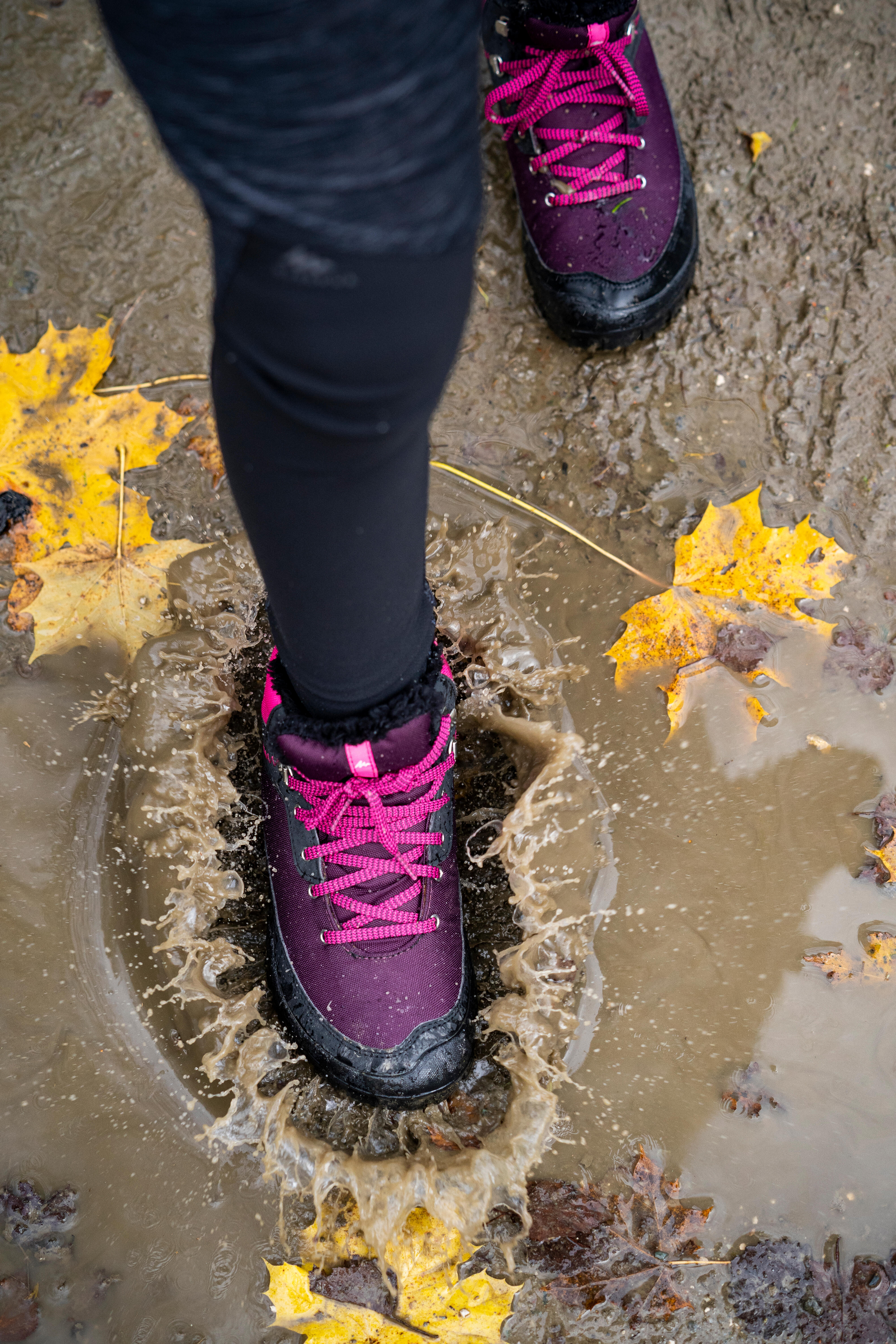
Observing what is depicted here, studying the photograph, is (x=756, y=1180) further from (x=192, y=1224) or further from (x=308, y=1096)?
(x=192, y=1224)

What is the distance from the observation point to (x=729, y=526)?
4.86ft

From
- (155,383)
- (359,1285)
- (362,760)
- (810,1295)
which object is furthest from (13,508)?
(810,1295)

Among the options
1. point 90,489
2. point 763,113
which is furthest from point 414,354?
point 763,113

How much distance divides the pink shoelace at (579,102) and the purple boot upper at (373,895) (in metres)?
0.95

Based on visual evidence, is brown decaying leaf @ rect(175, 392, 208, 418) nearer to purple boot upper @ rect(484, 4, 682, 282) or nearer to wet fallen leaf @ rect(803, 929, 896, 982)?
purple boot upper @ rect(484, 4, 682, 282)

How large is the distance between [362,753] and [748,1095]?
2.74ft

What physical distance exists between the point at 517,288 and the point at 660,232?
28cm

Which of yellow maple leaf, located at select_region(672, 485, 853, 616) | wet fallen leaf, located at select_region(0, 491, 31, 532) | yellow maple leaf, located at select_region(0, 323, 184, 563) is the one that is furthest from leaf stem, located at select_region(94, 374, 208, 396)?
yellow maple leaf, located at select_region(672, 485, 853, 616)

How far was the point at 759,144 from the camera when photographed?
167 centimetres

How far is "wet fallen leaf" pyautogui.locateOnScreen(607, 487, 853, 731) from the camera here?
4.67 feet

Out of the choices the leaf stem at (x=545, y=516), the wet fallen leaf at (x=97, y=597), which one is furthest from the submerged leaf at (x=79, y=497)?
the leaf stem at (x=545, y=516)

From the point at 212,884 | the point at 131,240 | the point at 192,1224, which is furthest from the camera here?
the point at 131,240

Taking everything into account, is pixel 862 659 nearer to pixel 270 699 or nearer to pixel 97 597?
pixel 270 699

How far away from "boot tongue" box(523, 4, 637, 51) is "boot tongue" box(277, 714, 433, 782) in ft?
3.89
